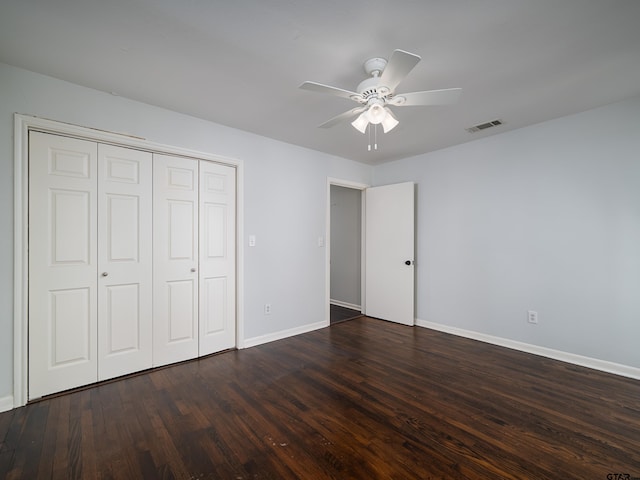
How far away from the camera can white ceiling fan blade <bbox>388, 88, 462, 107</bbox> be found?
1822 mm

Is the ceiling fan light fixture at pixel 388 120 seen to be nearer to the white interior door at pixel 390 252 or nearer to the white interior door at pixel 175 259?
the white interior door at pixel 175 259

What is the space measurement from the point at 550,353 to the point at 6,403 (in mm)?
4894

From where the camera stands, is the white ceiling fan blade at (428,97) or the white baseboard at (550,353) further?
the white baseboard at (550,353)

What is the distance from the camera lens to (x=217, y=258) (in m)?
3.21

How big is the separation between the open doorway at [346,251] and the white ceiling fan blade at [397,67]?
330cm

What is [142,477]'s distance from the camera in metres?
1.51

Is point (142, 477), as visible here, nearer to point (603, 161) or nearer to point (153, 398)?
point (153, 398)

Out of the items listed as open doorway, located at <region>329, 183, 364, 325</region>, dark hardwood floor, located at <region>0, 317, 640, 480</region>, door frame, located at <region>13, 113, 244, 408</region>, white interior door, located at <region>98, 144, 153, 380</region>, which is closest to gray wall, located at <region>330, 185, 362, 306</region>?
open doorway, located at <region>329, 183, 364, 325</region>

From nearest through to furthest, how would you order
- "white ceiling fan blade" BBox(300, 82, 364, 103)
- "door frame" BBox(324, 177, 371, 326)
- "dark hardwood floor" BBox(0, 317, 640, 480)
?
"dark hardwood floor" BBox(0, 317, 640, 480)
"white ceiling fan blade" BBox(300, 82, 364, 103)
"door frame" BBox(324, 177, 371, 326)

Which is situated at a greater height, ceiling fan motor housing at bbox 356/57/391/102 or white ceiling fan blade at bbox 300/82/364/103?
ceiling fan motor housing at bbox 356/57/391/102

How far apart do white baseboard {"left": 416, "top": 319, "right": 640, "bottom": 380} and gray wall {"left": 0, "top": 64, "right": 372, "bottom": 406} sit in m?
1.82

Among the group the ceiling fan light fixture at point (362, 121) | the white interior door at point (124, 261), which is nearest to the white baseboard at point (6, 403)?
the white interior door at point (124, 261)

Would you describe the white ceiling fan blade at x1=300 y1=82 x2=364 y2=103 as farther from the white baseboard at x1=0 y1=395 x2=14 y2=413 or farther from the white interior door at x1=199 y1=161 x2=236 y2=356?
the white baseboard at x1=0 y1=395 x2=14 y2=413

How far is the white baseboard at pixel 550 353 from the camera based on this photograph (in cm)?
266
